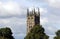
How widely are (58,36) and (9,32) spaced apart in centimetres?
1996

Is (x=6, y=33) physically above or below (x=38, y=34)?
above

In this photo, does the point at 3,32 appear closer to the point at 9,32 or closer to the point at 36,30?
the point at 9,32

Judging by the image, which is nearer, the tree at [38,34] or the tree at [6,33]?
the tree at [38,34]

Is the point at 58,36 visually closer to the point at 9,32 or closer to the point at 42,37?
the point at 42,37

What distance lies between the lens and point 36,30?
5497 inches

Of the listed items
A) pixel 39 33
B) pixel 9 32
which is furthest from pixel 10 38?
pixel 39 33

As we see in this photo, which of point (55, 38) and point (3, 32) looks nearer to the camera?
point (55, 38)

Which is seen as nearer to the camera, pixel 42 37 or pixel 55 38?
pixel 55 38

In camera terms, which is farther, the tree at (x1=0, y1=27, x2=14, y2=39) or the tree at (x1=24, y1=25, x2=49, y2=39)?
the tree at (x1=0, y1=27, x2=14, y2=39)

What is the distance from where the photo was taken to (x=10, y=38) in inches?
5458

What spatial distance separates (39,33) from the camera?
13900cm

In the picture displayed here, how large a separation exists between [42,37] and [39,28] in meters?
3.66

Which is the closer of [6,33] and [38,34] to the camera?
[38,34]

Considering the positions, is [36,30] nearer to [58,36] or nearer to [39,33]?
[39,33]
